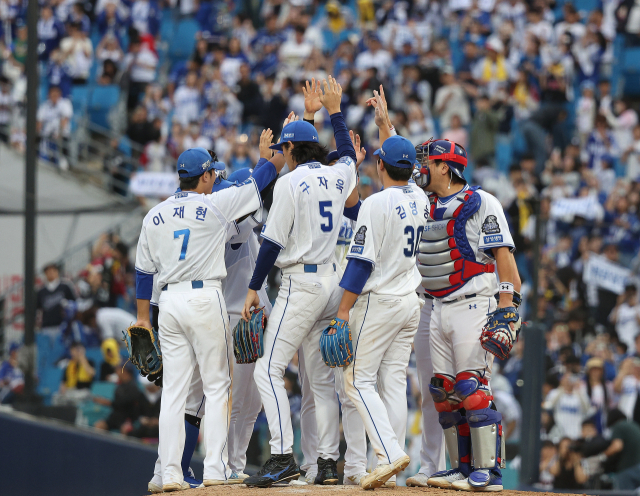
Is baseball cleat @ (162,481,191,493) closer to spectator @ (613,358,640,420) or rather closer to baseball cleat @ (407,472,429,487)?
baseball cleat @ (407,472,429,487)

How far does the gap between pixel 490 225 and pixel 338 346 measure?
1.31 meters

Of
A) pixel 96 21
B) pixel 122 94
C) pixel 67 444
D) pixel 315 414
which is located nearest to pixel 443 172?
pixel 315 414

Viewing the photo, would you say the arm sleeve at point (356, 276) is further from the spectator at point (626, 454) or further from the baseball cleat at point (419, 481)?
the spectator at point (626, 454)

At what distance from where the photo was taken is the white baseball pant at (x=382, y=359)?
20.2 feet

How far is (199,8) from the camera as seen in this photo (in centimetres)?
2089

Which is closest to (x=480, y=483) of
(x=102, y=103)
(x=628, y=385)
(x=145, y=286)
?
(x=145, y=286)

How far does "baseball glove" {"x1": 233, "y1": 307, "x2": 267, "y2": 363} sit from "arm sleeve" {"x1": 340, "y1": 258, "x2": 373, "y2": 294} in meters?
0.64

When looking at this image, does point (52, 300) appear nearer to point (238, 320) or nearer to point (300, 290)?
point (238, 320)

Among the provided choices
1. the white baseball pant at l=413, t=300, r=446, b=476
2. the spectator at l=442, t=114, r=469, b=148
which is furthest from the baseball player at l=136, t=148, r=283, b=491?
the spectator at l=442, t=114, r=469, b=148

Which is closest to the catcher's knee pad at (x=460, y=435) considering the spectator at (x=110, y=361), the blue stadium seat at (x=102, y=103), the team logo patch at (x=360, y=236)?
the team logo patch at (x=360, y=236)

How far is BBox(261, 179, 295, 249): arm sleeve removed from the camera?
6328mm

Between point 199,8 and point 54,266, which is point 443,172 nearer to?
point 54,266

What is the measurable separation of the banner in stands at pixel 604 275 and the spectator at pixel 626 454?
6.43 feet

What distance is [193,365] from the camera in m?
6.57
